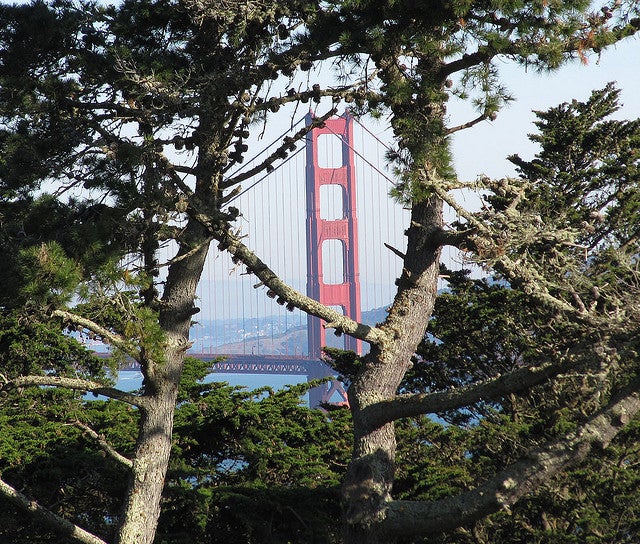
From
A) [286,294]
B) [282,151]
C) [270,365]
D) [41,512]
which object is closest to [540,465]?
[286,294]

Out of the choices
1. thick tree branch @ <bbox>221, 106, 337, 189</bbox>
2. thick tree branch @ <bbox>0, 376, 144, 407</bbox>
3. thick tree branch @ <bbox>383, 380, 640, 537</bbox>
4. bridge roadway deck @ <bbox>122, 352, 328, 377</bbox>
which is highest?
bridge roadway deck @ <bbox>122, 352, 328, 377</bbox>

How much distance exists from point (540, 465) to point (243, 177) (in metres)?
1.98

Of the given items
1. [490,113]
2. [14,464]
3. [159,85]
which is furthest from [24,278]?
[14,464]

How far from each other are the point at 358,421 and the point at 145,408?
3.56ft

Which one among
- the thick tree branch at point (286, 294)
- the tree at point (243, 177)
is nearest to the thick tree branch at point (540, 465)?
the tree at point (243, 177)

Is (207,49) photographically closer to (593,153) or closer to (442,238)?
(442,238)

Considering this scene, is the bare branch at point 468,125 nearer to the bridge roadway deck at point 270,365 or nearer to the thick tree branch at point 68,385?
the thick tree branch at point 68,385

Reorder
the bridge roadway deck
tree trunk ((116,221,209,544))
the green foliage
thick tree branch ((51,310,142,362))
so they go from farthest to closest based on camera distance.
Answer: the bridge roadway deck → tree trunk ((116,221,209,544)) → thick tree branch ((51,310,142,362)) → the green foliage

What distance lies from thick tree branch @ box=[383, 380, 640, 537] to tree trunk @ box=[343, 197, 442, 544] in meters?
0.39

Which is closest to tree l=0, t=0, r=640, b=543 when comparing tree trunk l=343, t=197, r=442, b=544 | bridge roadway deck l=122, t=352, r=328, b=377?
A: tree trunk l=343, t=197, r=442, b=544

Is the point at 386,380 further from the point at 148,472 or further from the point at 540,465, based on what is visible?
the point at 148,472

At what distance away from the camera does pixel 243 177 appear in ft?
13.5

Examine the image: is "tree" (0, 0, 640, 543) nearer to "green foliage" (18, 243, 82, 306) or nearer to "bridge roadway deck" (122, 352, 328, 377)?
"green foliage" (18, 243, 82, 306)

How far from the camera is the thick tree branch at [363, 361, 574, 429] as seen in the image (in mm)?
3436
